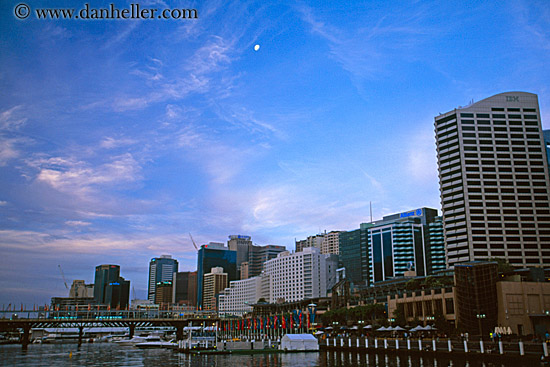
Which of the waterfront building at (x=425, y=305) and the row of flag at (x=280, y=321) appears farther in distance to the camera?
the row of flag at (x=280, y=321)

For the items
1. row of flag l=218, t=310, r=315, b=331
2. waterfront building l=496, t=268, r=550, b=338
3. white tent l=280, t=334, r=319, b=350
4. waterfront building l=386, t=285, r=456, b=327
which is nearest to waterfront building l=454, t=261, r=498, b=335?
waterfront building l=496, t=268, r=550, b=338

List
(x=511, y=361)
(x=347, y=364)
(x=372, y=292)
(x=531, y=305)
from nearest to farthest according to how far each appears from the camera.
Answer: (x=511, y=361) → (x=347, y=364) → (x=531, y=305) → (x=372, y=292)

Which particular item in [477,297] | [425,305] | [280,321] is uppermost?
[477,297]

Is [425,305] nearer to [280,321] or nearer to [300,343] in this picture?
[300,343]

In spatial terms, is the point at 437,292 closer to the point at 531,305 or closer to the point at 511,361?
the point at 531,305

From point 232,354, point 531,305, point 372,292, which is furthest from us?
point 372,292

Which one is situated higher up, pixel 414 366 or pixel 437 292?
pixel 437 292

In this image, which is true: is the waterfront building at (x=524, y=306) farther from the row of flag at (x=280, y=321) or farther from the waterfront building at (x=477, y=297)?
the row of flag at (x=280, y=321)

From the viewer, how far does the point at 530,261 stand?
188m

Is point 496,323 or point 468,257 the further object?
point 468,257

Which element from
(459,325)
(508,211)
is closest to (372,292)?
(459,325)

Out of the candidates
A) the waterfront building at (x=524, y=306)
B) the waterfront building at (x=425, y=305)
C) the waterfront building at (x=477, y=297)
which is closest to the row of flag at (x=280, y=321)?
the waterfront building at (x=425, y=305)

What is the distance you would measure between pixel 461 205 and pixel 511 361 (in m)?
148

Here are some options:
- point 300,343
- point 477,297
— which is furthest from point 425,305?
point 300,343
